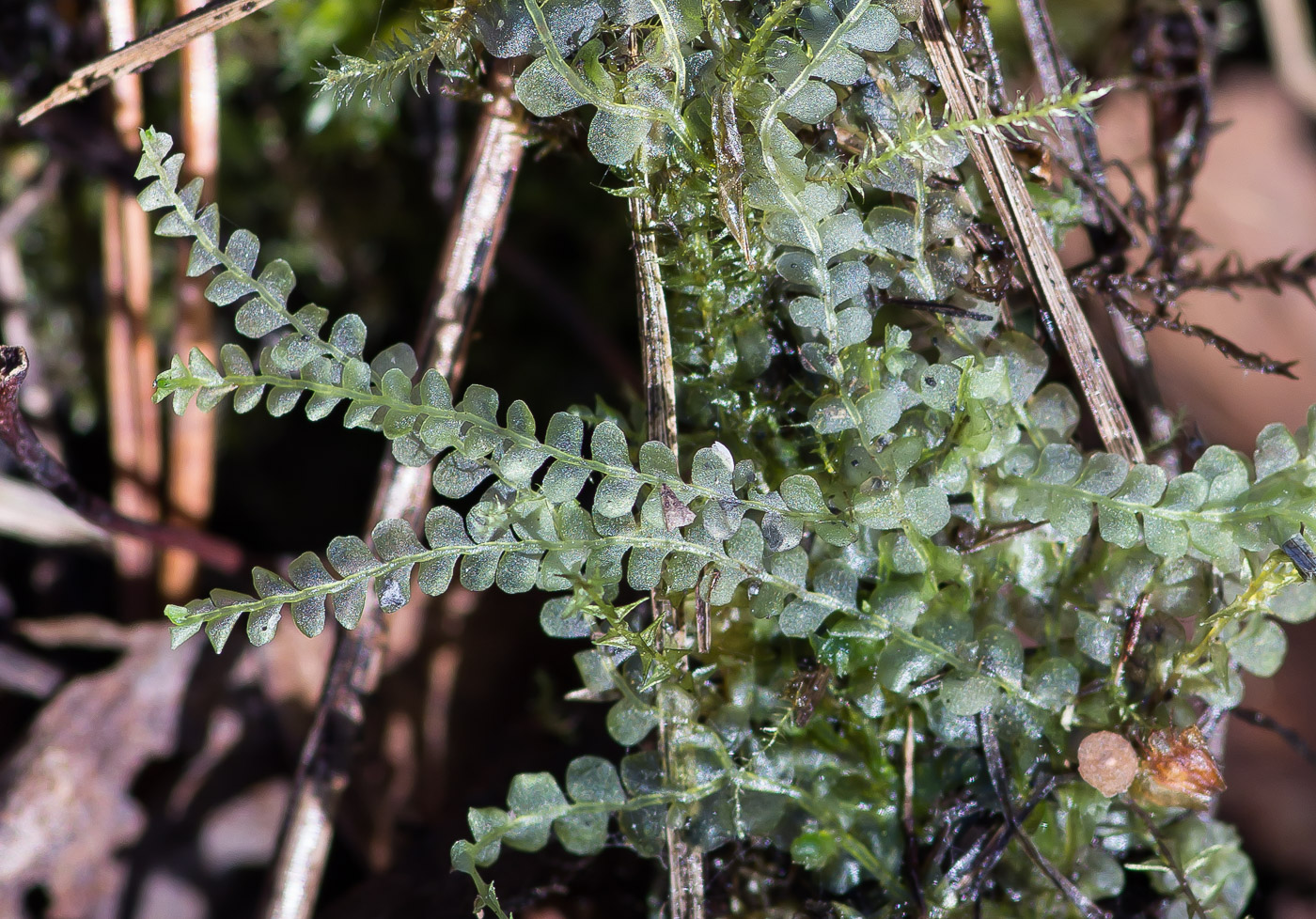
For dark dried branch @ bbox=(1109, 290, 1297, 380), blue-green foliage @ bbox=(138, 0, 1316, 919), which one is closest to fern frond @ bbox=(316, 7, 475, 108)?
blue-green foliage @ bbox=(138, 0, 1316, 919)

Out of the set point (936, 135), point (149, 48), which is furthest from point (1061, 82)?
point (149, 48)

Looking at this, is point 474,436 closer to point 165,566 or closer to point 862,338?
point 862,338

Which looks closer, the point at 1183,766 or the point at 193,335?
the point at 1183,766

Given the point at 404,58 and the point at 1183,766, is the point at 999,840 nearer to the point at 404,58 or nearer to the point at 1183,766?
the point at 1183,766

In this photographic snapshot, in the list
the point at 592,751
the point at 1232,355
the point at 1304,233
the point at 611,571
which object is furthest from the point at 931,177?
the point at 1304,233

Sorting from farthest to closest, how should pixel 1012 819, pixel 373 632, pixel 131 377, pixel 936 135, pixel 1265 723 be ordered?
pixel 131 377 < pixel 373 632 < pixel 1265 723 < pixel 1012 819 < pixel 936 135

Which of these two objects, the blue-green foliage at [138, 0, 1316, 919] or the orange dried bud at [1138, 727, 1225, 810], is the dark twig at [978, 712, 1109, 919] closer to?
the blue-green foliage at [138, 0, 1316, 919]

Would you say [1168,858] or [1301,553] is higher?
[1301,553]

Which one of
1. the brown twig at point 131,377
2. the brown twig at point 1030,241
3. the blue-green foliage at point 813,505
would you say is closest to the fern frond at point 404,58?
the blue-green foliage at point 813,505
